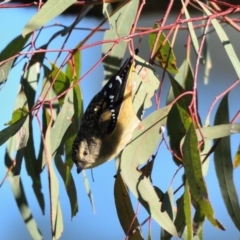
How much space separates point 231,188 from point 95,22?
67 cm

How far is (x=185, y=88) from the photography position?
111 cm

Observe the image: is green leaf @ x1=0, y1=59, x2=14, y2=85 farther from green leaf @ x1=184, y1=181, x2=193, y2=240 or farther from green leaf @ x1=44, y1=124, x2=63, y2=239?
green leaf @ x1=184, y1=181, x2=193, y2=240

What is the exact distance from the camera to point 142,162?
97 cm

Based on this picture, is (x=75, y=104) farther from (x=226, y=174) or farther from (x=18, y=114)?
(x=226, y=174)

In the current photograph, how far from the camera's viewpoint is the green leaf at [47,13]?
0.88 m

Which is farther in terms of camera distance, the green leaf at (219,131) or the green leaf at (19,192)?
the green leaf at (19,192)

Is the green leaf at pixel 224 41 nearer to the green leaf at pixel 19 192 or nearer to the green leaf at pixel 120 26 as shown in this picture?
the green leaf at pixel 120 26

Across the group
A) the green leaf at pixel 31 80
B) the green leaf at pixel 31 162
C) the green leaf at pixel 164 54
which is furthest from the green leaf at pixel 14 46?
the green leaf at pixel 164 54

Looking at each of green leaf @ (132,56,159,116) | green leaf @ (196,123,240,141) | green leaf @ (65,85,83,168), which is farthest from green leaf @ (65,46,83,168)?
green leaf @ (196,123,240,141)

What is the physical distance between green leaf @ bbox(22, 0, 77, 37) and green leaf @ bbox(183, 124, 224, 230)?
0.25 metres

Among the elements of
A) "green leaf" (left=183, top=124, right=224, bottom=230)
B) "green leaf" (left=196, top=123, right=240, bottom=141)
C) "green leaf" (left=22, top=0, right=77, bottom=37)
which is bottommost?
"green leaf" (left=183, top=124, right=224, bottom=230)

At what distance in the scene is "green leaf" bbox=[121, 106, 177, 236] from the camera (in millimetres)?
971

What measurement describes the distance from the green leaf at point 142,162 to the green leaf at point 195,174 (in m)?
0.09

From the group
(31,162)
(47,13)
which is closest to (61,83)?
(31,162)
